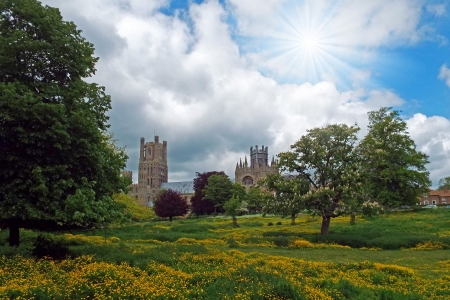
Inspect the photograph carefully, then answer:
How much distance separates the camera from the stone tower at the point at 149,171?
179 metres

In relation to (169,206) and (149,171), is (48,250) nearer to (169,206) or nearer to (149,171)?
(169,206)

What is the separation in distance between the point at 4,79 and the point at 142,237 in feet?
62.9

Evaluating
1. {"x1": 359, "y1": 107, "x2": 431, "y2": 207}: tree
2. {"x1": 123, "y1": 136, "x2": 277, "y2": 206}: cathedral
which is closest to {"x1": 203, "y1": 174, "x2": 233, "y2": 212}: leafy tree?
{"x1": 359, "y1": 107, "x2": 431, "y2": 207}: tree

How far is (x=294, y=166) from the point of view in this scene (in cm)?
3372

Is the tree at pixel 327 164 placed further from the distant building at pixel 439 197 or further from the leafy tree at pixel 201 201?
the distant building at pixel 439 197

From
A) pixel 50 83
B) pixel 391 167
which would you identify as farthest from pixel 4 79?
pixel 391 167

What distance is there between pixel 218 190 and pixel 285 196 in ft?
208

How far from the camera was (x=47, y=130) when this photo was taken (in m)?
15.2

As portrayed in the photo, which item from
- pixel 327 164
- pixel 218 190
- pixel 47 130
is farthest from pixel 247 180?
pixel 47 130

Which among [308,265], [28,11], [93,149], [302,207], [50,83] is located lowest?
[308,265]

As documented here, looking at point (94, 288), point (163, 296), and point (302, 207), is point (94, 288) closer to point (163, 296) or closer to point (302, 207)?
point (163, 296)

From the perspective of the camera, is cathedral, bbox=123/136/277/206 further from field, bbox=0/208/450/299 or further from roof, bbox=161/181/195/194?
field, bbox=0/208/450/299

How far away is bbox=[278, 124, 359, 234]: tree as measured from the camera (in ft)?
102

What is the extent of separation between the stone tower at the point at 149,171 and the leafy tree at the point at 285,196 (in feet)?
490
